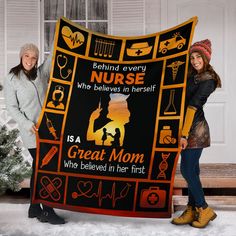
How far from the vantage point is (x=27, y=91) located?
173 inches

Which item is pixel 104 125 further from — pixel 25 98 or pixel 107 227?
pixel 107 227

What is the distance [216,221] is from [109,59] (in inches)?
67.8

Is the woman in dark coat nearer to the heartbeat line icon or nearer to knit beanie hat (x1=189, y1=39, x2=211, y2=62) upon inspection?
knit beanie hat (x1=189, y1=39, x2=211, y2=62)

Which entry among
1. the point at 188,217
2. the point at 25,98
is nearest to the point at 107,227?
the point at 188,217

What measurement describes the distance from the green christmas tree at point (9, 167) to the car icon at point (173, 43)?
4.74 feet

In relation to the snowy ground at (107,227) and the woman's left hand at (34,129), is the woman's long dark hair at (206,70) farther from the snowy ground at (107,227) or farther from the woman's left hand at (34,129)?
the woman's left hand at (34,129)

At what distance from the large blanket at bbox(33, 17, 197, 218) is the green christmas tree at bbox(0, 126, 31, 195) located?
0.56 feet

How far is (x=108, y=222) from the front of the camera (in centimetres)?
460

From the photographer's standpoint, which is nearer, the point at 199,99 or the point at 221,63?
the point at 199,99

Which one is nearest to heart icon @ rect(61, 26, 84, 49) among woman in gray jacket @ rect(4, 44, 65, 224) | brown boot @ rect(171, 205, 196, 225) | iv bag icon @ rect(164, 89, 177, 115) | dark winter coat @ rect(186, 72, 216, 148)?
woman in gray jacket @ rect(4, 44, 65, 224)

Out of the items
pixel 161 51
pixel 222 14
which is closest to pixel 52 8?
pixel 222 14

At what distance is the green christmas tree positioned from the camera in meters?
4.18

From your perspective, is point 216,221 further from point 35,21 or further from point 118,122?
point 35,21

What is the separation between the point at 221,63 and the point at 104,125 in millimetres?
2706
